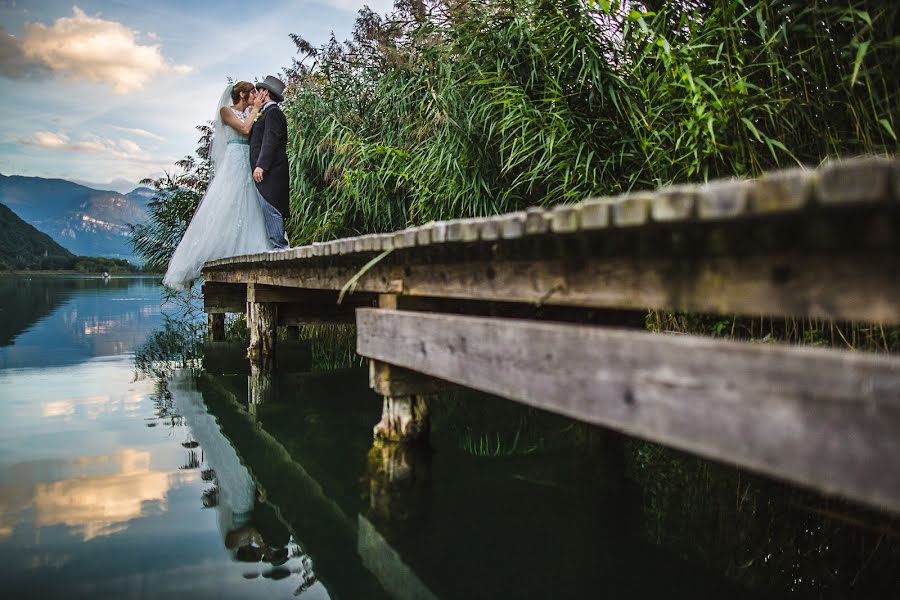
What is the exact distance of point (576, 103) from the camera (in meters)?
5.16

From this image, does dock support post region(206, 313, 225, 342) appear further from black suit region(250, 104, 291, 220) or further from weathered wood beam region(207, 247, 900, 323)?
weathered wood beam region(207, 247, 900, 323)

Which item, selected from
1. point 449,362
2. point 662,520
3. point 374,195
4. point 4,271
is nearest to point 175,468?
point 449,362

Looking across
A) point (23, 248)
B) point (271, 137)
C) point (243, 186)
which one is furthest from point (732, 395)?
point (23, 248)

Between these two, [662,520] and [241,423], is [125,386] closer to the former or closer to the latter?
[241,423]

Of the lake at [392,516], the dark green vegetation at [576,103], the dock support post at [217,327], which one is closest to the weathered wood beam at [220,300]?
the dock support post at [217,327]

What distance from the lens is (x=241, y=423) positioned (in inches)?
206

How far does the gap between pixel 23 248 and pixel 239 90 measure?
82327 millimetres

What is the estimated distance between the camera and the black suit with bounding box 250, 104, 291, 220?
696 centimetres

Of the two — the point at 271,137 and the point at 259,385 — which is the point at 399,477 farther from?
the point at 271,137

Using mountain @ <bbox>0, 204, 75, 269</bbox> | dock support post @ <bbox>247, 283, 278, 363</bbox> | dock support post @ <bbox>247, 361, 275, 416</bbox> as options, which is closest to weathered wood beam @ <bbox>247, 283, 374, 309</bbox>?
dock support post @ <bbox>247, 283, 278, 363</bbox>

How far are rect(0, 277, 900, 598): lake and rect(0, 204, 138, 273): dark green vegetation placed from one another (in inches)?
2306

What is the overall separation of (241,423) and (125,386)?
6.64 feet

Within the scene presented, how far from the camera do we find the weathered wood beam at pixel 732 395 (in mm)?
1291

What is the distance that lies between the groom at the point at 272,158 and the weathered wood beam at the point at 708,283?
4.75 m
